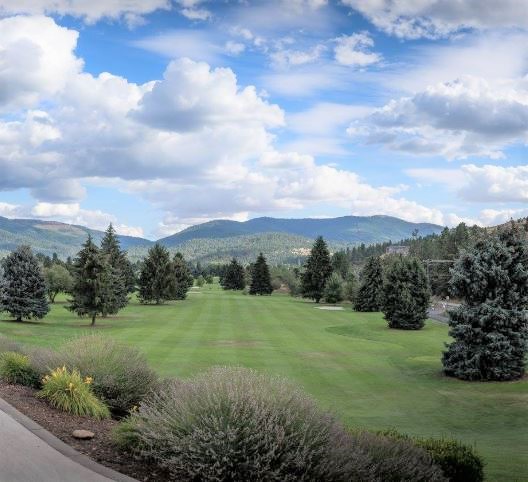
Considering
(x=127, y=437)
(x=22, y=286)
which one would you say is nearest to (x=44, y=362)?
(x=127, y=437)

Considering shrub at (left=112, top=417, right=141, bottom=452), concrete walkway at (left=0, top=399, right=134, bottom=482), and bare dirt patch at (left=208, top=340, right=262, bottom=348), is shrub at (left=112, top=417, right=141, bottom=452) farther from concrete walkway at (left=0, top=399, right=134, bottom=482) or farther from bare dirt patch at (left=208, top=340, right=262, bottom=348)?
bare dirt patch at (left=208, top=340, right=262, bottom=348)

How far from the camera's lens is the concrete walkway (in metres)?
7.03

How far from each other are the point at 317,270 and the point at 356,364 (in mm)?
54547

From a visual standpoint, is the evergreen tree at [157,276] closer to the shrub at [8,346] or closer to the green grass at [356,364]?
the green grass at [356,364]

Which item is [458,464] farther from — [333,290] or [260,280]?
[260,280]

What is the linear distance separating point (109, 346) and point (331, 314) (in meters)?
49.9

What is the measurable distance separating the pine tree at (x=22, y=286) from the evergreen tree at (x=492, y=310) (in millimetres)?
33296

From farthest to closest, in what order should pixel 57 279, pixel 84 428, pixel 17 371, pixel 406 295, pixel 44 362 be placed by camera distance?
pixel 57 279 → pixel 406 295 → pixel 17 371 → pixel 44 362 → pixel 84 428

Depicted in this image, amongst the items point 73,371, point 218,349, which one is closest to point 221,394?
point 73,371

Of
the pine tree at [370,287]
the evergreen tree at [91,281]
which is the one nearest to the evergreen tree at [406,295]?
the pine tree at [370,287]

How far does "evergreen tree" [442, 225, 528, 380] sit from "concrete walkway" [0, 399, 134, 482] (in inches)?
688

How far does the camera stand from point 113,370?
11641 millimetres

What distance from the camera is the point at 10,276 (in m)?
45.0

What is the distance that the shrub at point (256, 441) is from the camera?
22.6ft
